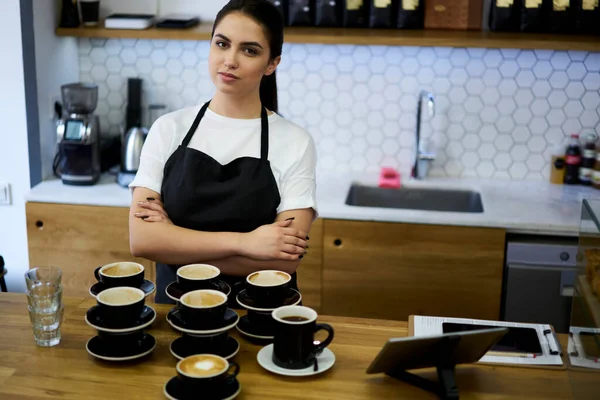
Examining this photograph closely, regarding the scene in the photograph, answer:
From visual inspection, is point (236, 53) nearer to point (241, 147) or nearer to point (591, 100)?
point (241, 147)

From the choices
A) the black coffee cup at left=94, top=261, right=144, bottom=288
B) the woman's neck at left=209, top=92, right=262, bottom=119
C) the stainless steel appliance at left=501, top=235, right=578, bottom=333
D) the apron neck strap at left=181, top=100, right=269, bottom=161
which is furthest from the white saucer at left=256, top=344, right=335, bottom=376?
the stainless steel appliance at left=501, top=235, right=578, bottom=333

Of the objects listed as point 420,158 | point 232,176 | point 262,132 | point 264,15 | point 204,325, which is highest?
point 264,15

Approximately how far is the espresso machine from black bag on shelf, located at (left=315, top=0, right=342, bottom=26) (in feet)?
3.29

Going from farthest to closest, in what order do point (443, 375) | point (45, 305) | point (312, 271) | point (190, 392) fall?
point (312, 271), point (45, 305), point (443, 375), point (190, 392)

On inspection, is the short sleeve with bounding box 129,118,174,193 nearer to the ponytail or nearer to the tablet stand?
the ponytail

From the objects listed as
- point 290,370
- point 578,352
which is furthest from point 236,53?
point 578,352

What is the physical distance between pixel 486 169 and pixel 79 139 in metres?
1.80

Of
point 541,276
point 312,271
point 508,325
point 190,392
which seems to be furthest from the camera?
point 312,271

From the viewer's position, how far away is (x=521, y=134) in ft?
11.7

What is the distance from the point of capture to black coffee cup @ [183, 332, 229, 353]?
1.69 meters

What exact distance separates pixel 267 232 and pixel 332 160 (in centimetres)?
166

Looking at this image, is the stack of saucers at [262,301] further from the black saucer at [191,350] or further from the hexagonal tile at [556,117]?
the hexagonal tile at [556,117]

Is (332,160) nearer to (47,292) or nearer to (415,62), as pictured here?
(415,62)

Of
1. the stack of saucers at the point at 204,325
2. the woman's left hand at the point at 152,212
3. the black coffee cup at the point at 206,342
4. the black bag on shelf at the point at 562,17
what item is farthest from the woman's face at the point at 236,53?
the black bag on shelf at the point at 562,17
